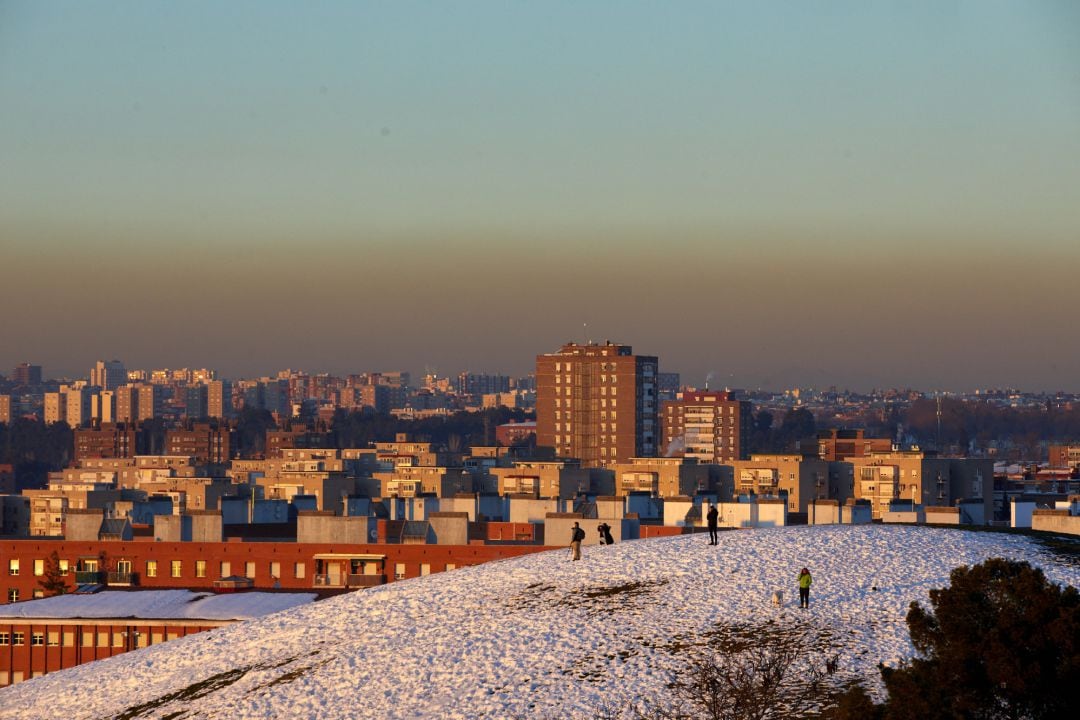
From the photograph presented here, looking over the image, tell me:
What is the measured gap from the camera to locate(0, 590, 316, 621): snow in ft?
265

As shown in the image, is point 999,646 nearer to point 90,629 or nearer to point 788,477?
point 90,629

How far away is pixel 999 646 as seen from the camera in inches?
1606

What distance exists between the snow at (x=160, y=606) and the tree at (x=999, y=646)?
42.8 m

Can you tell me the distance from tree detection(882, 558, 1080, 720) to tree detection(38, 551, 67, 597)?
206ft

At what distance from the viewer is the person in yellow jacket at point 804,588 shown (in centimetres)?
5809

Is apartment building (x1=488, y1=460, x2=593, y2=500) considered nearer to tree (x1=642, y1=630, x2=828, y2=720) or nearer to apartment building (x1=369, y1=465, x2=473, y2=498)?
apartment building (x1=369, y1=465, x2=473, y2=498)

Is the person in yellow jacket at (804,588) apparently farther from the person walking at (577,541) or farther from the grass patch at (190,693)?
the grass patch at (190,693)

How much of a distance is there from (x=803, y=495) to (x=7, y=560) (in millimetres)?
90740

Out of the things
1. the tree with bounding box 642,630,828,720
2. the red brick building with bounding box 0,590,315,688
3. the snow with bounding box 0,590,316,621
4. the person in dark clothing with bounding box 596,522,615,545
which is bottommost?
the red brick building with bounding box 0,590,315,688

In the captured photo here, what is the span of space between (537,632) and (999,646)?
21.1 metres

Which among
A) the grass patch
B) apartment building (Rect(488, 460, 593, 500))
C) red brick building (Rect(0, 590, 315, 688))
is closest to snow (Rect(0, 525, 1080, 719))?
the grass patch

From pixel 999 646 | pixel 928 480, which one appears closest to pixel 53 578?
pixel 999 646

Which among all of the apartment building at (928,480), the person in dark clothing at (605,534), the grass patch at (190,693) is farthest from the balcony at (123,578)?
the apartment building at (928,480)

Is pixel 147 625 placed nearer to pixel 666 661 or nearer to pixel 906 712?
pixel 666 661
